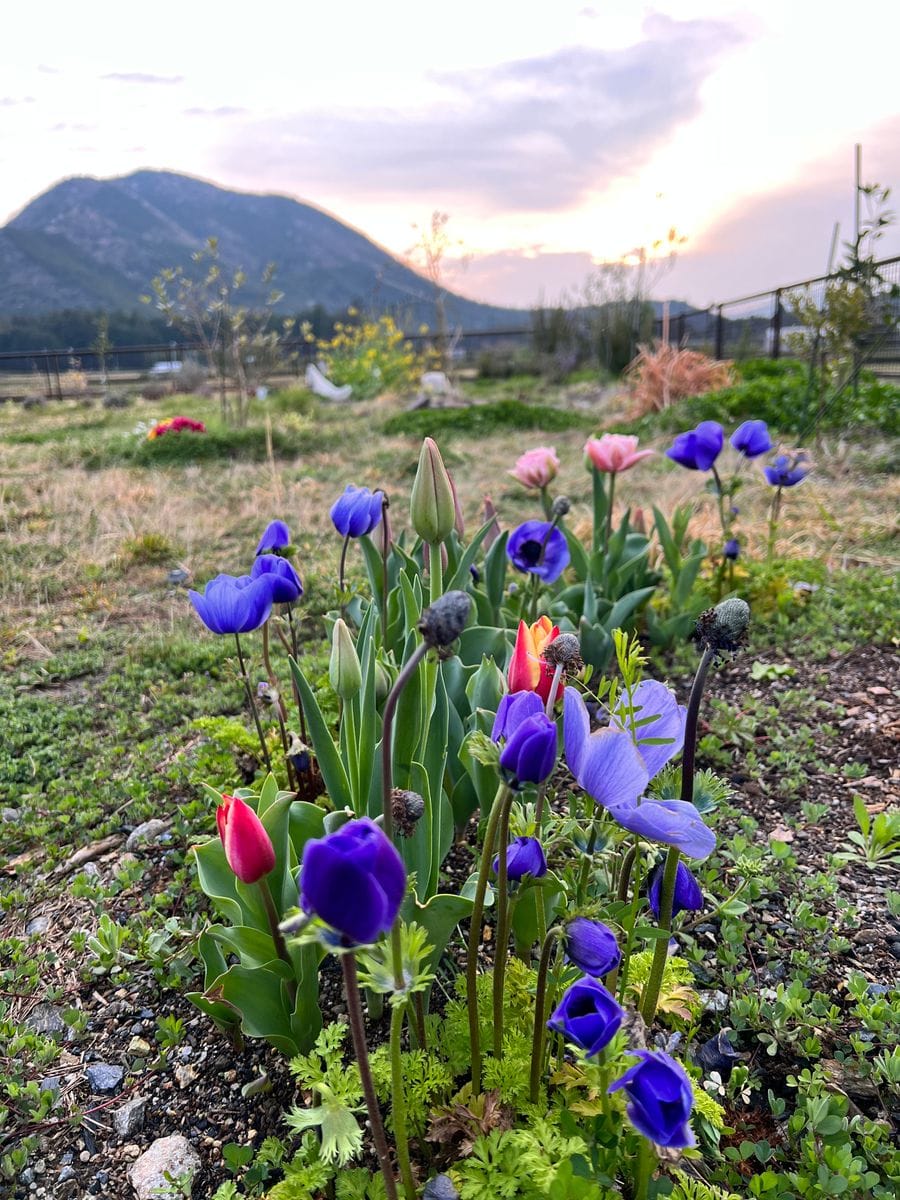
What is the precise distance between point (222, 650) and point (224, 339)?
27.2 feet

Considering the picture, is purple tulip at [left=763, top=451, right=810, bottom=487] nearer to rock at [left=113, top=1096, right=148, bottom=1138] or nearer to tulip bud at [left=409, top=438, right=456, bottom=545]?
tulip bud at [left=409, top=438, right=456, bottom=545]

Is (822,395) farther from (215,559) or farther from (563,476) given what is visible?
(215,559)

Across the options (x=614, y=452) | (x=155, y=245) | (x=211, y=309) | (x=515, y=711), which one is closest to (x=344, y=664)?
(x=515, y=711)

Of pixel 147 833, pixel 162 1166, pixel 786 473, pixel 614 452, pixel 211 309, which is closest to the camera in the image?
pixel 162 1166

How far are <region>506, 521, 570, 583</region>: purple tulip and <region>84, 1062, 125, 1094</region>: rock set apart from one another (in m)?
1.39

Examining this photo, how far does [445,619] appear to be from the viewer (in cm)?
65

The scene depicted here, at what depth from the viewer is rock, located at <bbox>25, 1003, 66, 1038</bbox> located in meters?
1.38

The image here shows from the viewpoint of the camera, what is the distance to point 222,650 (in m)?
2.94

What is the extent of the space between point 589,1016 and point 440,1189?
0.38 m

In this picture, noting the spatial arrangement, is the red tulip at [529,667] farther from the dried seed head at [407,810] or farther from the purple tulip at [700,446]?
the purple tulip at [700,446]

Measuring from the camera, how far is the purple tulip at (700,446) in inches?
93.5

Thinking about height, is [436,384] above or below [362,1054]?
above

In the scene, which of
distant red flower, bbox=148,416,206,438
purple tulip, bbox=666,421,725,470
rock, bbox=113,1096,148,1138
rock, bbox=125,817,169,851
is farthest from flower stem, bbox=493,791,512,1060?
distant red flower, bbox=148,416,206,438

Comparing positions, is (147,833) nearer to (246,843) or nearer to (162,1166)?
(162,1166)
